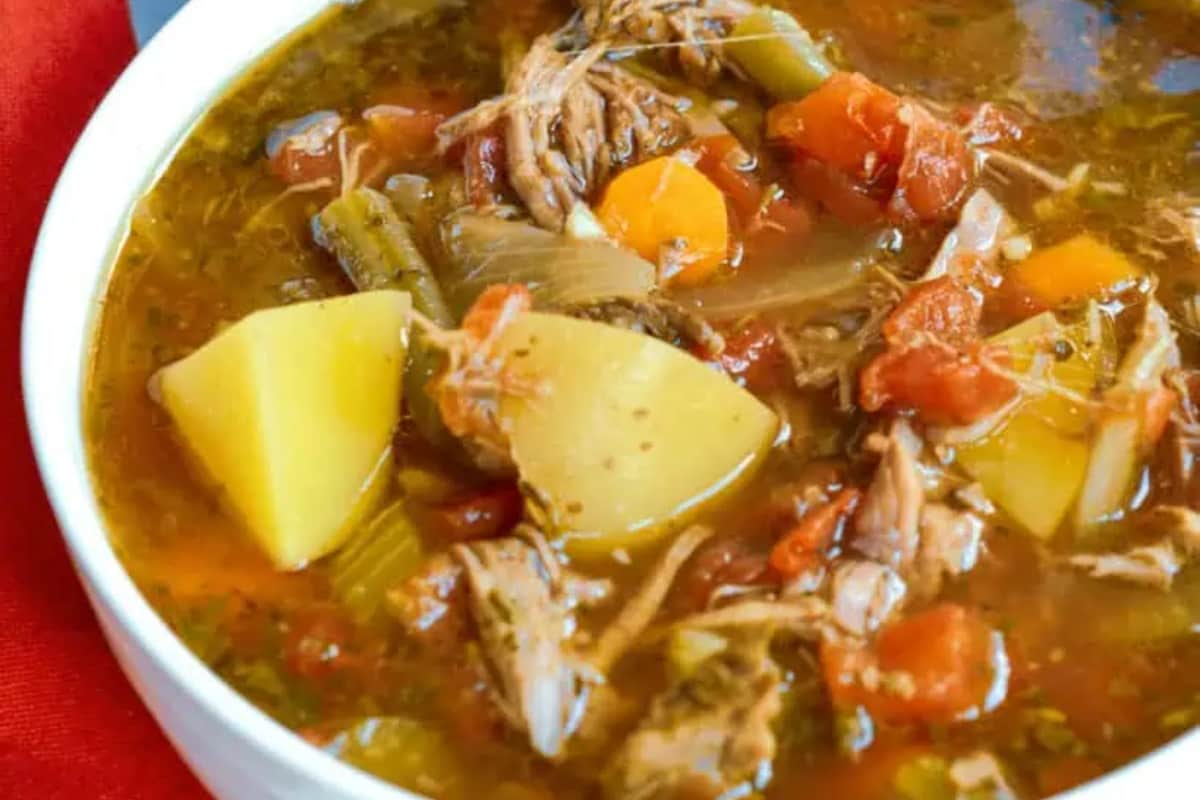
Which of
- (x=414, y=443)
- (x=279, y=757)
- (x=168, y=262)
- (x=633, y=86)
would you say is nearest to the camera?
(x=279, y=757)

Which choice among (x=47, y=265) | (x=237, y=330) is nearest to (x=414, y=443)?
(x=237, y=330)

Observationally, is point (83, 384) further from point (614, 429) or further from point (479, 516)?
point (614, 429)

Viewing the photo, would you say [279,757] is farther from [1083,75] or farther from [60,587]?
[1083,75]

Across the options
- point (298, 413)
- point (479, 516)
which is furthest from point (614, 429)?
point (298, 413)

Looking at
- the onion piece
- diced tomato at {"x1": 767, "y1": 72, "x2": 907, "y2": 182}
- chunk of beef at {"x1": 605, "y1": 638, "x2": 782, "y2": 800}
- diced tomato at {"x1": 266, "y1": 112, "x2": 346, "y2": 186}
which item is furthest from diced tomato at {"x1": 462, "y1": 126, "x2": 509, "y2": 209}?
chunk of beef at {"x1": 605, "y1": 638, "x2": 782, "y2": 800}

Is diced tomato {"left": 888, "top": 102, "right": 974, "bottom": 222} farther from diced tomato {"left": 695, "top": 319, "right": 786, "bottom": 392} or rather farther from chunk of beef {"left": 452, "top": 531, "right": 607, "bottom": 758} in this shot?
chunk of beef {"left": 452, "top": 531, "right": 607, "bottom": 758}

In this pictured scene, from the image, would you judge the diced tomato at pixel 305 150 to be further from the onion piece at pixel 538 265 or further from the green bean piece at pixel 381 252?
the onion piece at pixel 538 265
